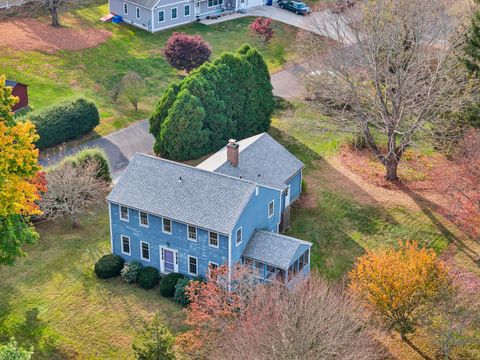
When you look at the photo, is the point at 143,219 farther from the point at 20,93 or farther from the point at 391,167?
the point at 20,93

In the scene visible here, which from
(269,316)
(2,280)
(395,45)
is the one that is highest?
(395,45)

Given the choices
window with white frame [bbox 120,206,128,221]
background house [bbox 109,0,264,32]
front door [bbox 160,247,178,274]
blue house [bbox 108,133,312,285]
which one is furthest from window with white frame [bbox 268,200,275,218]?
background house [bbox 109,0,264,32]

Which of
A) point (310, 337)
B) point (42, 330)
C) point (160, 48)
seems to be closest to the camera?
point (310, 337)

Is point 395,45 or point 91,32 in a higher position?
point 395,45

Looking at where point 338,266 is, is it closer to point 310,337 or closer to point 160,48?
point 310,337

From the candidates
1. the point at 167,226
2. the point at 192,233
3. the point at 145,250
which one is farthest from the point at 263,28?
the point at 192,233

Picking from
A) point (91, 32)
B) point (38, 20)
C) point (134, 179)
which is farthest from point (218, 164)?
point (38, 20)
